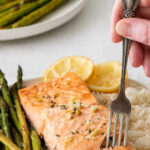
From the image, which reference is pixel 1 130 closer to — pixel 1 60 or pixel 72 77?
pixel 72 77

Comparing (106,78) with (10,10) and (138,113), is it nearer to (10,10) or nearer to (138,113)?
(138,113)

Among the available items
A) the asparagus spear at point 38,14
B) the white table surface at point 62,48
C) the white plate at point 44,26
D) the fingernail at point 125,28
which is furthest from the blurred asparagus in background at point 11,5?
the fingernail at point 125,28

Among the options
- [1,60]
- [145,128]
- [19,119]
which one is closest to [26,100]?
[19,119]

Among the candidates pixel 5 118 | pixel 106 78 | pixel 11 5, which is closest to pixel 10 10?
pixel 11 5

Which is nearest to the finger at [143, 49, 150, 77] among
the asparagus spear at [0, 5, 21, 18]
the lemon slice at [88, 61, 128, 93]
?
the lemon slice at [88, 61, 128, 93]

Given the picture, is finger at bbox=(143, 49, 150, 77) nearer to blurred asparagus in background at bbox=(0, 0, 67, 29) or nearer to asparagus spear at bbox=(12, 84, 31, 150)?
asparagus spear at bbox=(12, 84, 31, 150)

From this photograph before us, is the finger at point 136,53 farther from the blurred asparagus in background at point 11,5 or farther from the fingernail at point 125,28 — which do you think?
the blurred asparagus in background at point 11,5

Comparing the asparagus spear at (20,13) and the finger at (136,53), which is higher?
the asparagus spear at (20,13)
